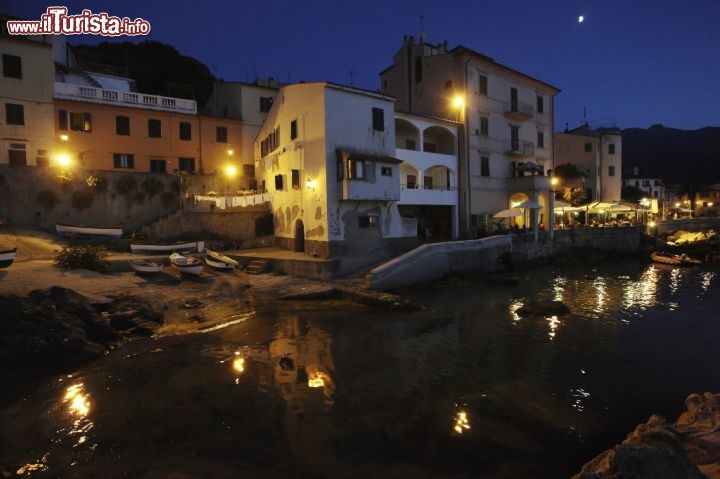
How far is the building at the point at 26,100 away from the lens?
29.1 meters

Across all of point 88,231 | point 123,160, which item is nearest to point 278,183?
point 88,231

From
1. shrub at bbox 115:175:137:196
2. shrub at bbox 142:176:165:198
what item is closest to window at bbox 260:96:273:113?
shrub at bbox 142:176:165:198

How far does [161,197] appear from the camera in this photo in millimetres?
30594

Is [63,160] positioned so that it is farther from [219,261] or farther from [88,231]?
[219,261]

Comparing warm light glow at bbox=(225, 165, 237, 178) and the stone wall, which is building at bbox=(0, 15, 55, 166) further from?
warm light glow at bbox=(225, 165, 237, 178)

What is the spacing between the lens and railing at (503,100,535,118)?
1535 inches

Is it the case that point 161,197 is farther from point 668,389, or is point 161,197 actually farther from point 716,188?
point 716,188

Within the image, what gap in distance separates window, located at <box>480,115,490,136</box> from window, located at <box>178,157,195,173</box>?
2500cm

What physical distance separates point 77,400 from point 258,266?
15021mm

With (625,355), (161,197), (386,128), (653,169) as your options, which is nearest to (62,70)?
(161,197)

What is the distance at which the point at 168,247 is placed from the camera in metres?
26.0

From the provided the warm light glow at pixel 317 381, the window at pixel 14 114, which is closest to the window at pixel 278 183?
the window at pixel 14 114

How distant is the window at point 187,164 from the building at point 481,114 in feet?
65.3

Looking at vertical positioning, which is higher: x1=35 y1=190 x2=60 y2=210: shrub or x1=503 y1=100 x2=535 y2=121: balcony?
x1=503 y1=100 x2=535 y2=121: balcony
